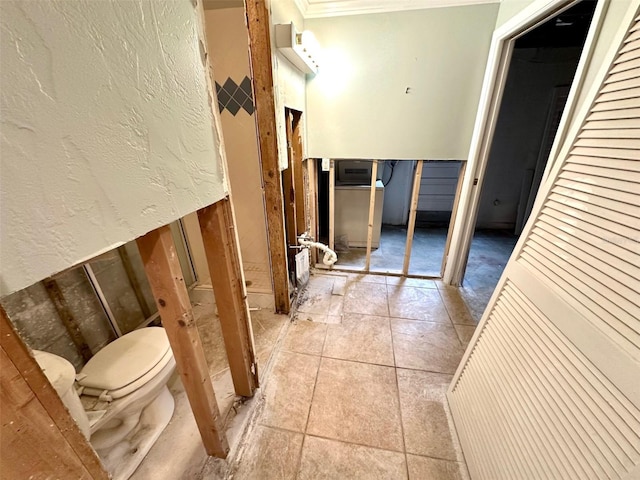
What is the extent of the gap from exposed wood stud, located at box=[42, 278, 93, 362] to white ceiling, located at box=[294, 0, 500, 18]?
96.0 inches

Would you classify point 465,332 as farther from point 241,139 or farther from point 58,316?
point 58,316

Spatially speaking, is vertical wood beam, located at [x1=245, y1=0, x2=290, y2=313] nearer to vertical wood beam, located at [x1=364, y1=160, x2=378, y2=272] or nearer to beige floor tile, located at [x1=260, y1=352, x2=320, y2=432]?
beige floor tile, located at [x1=260, y1=352, x2=320, y2=432]

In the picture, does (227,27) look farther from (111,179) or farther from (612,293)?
(612,293)

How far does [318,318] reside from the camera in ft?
6.98

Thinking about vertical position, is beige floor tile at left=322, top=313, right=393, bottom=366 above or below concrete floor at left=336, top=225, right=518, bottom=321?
below

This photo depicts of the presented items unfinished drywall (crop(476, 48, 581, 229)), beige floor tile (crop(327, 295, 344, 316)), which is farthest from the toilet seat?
unfinished drywall (crop(476, 48, 581, 229))

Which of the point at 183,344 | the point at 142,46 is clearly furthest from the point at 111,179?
the point at 183,344

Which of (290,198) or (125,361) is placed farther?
(290,198)

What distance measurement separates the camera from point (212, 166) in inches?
33.7

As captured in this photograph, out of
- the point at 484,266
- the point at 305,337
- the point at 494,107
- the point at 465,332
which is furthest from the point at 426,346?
the point at 494,107

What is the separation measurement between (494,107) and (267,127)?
5.69 ft

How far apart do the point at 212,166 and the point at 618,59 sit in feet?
4.41

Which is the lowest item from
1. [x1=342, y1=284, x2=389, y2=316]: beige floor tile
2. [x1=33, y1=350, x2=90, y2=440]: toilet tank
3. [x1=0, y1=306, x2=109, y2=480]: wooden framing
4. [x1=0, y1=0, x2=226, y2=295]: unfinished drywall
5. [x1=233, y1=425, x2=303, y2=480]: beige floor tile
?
[x1=233, y1=425, x2=303, y2=480]: beige floor tile

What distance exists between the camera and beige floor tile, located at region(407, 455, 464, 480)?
3.75 feet
